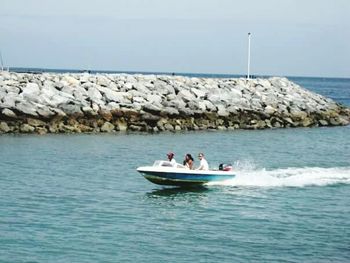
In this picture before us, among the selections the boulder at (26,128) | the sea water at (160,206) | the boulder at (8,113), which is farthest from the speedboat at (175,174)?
the boulder at (8,113)

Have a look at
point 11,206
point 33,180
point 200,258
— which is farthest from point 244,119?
point 200,258

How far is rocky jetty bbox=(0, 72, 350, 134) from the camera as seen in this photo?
44281 millimetres

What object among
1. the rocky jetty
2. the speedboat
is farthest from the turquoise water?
the rocky jetty

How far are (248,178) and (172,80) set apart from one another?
26682 millimetres

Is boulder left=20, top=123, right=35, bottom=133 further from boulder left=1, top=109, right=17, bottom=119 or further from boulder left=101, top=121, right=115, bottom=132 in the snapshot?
boulder left=101, top=121, right=115, bottom=132

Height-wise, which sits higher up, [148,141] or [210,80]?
[210,80]

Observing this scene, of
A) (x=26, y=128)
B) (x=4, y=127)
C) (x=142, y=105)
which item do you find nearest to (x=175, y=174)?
(x=26, y=128)

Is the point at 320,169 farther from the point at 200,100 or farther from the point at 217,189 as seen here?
the point at 200,100

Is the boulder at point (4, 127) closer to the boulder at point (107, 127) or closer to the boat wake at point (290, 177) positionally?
the boulder at point (107, 127)

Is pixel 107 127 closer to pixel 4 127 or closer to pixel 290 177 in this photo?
pixel 4 127

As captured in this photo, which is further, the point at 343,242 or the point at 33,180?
the point at 33,180

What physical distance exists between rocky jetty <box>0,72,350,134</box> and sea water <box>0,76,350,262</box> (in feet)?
9.60

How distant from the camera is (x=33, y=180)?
94.4ft

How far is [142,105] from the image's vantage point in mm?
48250
